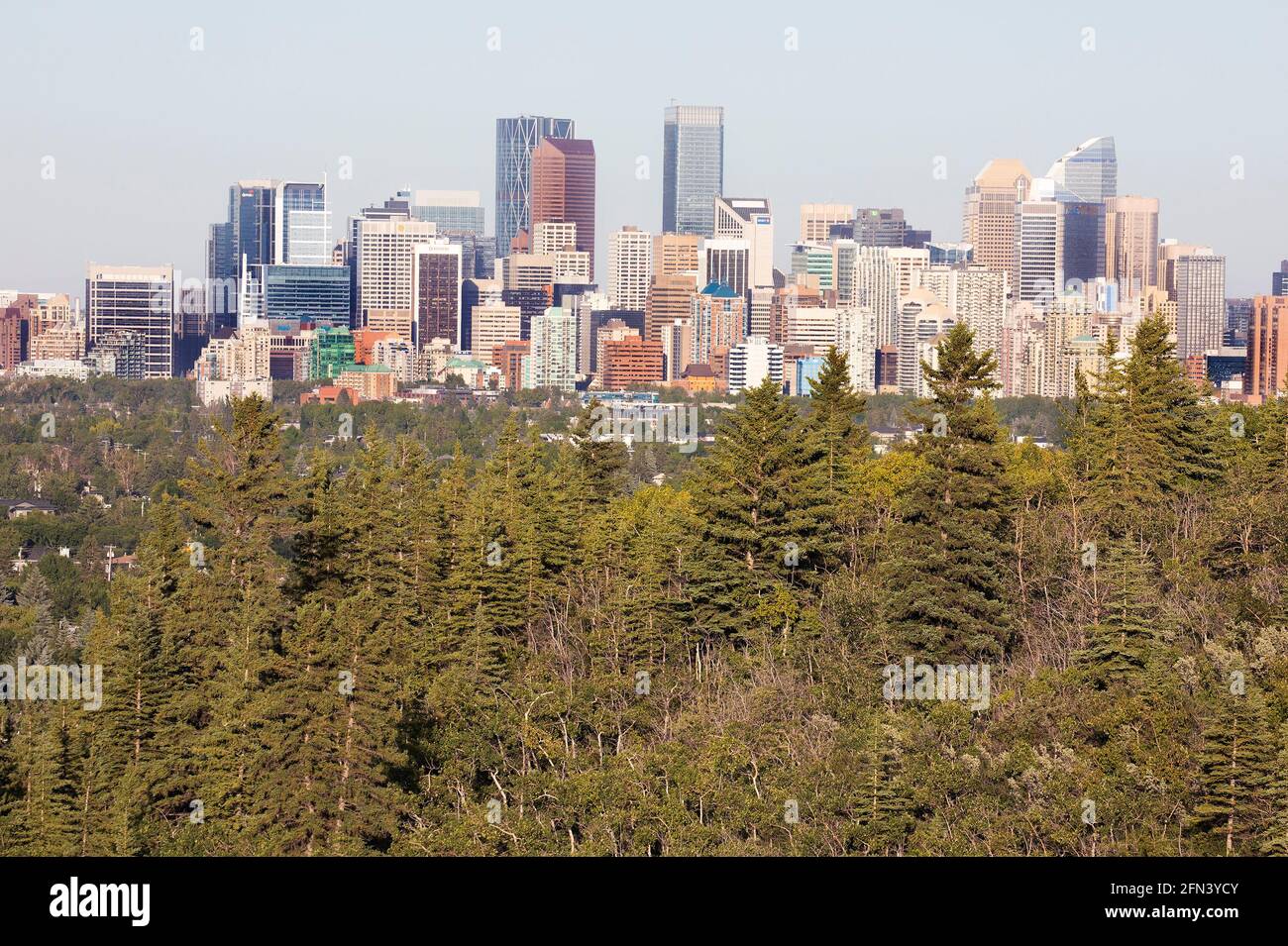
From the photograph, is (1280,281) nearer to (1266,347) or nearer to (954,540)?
(1266,347)

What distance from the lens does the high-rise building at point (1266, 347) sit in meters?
109

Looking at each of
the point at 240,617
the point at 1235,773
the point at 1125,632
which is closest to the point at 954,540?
the point at 1125,632

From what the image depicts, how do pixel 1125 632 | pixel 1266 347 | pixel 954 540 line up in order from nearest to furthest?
pixel 1125 632, pixel 954 540, pixel 1266 347

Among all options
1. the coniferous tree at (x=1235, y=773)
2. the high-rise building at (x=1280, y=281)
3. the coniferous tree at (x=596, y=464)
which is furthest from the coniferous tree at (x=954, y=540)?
the high-rise building at (x=1280, y=281)

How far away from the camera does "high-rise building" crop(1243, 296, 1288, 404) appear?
109 meters

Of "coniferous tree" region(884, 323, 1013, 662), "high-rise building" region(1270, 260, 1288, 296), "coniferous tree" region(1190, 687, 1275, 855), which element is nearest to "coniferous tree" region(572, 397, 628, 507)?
"coniferous tree" region(884, 323, 1013, 662)

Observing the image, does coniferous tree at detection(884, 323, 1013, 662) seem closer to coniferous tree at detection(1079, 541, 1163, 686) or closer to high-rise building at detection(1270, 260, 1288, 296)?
coniferous tree at detection(1079, 541, 1163, 686)

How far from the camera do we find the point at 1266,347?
11188 centimetres

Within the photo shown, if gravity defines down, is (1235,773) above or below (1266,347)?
below

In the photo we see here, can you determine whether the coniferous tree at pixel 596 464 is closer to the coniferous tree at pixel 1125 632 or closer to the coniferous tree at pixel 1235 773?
the coniferous tree at pixel 1125 632

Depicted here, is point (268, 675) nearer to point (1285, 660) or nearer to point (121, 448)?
point (1285, 660)
